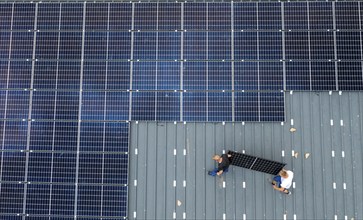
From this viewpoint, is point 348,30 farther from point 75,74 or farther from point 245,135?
point 75,74

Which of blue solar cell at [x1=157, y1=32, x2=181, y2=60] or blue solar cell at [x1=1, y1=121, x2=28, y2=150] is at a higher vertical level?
blue solar cell at [x1=157, y1=32, x2=181, y2=60]

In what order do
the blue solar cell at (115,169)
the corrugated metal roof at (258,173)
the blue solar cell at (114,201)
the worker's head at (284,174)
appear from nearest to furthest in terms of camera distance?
the worker's head at (284,174), the corrugated metal roof at (258,173), the blue solar cell at (114,201), the blue solar cell at (115,169)

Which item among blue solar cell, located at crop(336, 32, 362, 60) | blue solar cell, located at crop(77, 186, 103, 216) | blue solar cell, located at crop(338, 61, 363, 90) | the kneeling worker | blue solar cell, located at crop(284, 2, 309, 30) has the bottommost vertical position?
blue solar cell, located at crop(77, 186, 103, 216)

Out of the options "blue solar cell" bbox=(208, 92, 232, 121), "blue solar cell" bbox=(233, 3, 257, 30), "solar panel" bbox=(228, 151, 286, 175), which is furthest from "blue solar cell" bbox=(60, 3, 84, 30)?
"solar panel" bbox=(228, 151, 286, 175)

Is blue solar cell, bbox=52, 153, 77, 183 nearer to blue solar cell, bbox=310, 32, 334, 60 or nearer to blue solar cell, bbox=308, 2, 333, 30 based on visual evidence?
blue solar cell, bbox=310, 32, 334, 60

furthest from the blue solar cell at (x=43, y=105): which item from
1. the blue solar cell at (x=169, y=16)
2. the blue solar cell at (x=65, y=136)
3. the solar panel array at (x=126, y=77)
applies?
the blue solar cell at (x=169, y=16)

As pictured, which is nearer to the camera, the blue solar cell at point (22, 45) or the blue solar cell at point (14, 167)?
the blue solar cell at point (14, 167)

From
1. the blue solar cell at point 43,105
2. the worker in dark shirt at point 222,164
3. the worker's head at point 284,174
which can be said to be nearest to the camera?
the worker's head at point 284,174

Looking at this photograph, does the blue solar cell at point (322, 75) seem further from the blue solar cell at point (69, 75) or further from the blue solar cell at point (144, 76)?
the blue solar cell at point (69, 75)
